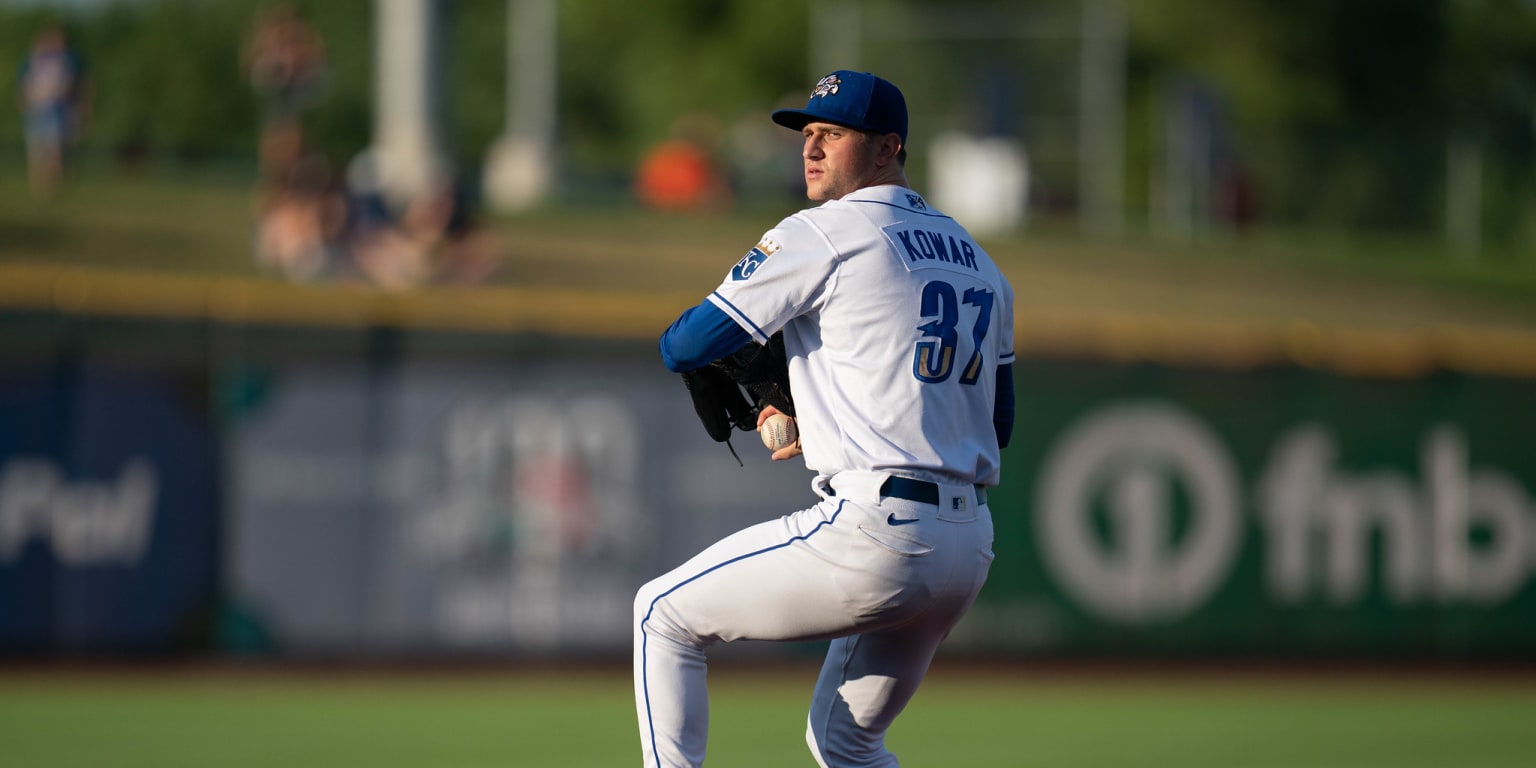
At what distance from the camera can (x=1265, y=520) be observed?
496 inches

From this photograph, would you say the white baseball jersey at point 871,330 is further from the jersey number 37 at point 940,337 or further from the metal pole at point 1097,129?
the metal pole at point 1097,129

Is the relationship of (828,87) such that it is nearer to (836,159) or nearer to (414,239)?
(836,159)

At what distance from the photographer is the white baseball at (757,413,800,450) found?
4.70 metres

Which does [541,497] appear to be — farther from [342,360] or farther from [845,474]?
[845,474]

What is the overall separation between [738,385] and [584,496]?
24.5ft

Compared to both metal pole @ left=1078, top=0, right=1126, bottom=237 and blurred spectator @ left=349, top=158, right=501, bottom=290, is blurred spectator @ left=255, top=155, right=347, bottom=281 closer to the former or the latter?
blurred spectator @ left=349, top=158, right=501, bottom=290

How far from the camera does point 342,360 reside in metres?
12.1

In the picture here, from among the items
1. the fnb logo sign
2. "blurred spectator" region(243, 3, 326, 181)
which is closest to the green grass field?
the fnb logo sign

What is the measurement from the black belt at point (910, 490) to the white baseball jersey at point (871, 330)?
0.02 meters

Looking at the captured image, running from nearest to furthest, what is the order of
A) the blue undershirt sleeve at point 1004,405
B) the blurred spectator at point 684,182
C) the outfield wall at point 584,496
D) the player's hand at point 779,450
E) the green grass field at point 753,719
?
the player's hand at point 779,450 < the blue undershirt sleeve at point 1004,405 < the green grass field at point 753,719 < the outfield wall at point 584,496 < the blurred spectator at point 684,182

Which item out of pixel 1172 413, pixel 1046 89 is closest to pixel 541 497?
pixel 1172 413

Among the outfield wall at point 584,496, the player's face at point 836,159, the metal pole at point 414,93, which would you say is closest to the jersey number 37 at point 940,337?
the player's face at point 836,159

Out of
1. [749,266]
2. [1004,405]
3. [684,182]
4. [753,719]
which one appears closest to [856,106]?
[749,266]

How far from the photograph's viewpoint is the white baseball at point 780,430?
4695 mm
